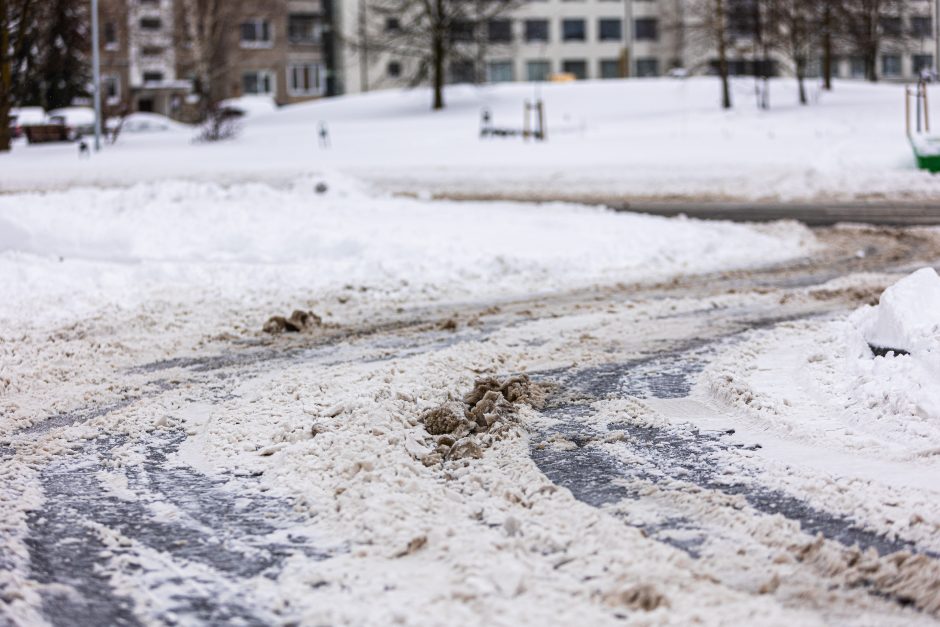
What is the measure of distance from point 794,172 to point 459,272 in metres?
13.9

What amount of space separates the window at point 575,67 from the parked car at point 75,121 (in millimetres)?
35204

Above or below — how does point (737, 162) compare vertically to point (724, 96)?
below

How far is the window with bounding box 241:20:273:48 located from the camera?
71.2 meters

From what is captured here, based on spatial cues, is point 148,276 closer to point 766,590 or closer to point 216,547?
point 216,547

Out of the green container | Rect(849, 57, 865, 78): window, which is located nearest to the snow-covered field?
the green container

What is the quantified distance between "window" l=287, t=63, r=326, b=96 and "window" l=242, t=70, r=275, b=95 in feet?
4.03

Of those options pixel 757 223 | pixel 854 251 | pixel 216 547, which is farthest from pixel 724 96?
pixel 216 547

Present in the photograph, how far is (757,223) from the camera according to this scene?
15.3 metres

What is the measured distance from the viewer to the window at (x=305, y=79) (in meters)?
72.9

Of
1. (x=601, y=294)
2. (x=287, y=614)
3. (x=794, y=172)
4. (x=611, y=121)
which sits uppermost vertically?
(x=611, y=121)

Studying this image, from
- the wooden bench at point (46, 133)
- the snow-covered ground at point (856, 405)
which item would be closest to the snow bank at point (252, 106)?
the wooden bench at point (46, 133)

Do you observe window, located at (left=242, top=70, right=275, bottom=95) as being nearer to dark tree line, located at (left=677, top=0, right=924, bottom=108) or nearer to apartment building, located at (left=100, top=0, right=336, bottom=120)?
apartment building, located at (left=100, top=0, right=336, bottom=120)

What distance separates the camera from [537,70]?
7331 centimetres

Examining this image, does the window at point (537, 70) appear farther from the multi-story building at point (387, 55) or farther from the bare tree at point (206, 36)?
the bare tree at point (206, 36)
